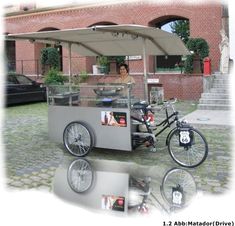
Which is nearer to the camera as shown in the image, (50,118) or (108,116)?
(108,116)

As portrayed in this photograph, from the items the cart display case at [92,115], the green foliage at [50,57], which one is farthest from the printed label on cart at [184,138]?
the green foliage at [50,57]

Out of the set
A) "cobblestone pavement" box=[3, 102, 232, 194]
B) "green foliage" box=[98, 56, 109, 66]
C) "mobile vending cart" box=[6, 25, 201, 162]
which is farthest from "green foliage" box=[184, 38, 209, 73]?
"mobile vending cart" box=[6, 25, 201, 162]

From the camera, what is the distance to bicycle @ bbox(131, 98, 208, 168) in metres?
6.16

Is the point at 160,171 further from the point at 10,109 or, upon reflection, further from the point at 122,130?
the point at 10,109

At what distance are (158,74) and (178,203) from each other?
11773 mm

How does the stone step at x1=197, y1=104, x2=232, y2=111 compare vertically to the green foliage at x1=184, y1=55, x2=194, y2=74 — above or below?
below

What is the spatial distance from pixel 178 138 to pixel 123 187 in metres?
1.60

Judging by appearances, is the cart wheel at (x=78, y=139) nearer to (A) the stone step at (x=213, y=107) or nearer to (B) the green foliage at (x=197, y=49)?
(A) the stone step at (x=213, y=107)

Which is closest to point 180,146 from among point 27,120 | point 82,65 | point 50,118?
point 50,118

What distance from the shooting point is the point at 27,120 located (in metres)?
11.5

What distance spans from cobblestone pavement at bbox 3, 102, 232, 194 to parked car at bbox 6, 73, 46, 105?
5.55 metres

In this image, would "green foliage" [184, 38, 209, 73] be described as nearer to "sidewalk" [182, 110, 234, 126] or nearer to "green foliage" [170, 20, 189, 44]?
"sidewalk" [182, 110, 234, 126]

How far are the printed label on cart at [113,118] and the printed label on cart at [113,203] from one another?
6.52 feet

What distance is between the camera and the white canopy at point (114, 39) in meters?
6.91
